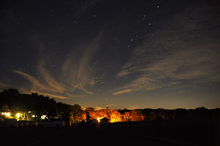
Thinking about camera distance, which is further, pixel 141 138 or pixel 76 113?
pixel 76 113

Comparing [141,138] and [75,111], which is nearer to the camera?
[141,138]

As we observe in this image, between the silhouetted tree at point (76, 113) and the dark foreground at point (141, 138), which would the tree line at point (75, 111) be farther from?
the dark foreground at point (141, 138)

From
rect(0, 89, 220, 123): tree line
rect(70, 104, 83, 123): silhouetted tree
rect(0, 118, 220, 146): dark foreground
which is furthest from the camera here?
rect(70, 104, 83, 123): silhouetted tree

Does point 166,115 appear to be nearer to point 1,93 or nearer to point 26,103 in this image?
point 26,103

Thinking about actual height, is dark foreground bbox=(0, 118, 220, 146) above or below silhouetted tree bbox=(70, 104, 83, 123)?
below

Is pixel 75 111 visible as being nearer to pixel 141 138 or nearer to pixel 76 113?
pixel 76 113

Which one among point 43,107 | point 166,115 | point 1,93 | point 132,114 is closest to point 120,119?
point 132,114

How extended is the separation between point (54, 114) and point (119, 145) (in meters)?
107

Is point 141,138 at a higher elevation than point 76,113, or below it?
below

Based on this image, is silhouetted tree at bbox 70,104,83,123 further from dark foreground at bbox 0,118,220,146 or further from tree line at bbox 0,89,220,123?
dark foreground at bbox 0,118,220,146

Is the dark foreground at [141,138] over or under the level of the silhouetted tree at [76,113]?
under

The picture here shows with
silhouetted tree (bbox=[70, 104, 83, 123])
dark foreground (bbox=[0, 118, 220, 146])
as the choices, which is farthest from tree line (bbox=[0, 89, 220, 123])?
dark foreground (bbox=[0, 118, 220, 146])

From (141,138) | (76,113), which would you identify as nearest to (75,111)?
(76,113)

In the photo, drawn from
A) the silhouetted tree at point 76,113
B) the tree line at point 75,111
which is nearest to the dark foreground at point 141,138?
the tree line at point 75,111
